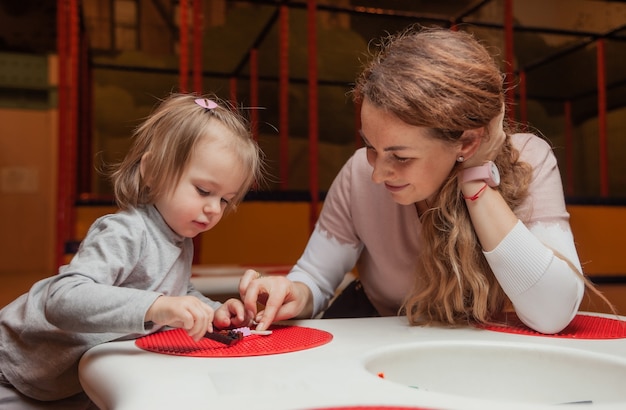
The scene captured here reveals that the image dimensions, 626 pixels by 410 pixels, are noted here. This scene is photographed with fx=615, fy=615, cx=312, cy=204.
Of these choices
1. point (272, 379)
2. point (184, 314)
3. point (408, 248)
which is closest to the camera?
point (272, 379)

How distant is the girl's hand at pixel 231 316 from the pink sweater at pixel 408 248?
222mm

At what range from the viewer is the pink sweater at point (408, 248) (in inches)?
35.5

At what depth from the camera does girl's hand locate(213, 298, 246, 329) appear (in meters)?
0.87

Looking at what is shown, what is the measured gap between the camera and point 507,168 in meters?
0.98

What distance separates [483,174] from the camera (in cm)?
92

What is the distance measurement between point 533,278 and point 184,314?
0.52m

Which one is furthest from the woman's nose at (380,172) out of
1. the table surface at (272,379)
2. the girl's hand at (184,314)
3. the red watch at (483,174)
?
the girl's hand at (184,314)

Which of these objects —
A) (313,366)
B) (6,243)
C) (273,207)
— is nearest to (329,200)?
(313,366)

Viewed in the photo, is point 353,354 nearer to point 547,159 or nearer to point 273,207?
point 547,159

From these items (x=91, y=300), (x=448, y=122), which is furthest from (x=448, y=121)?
(x=91, y=300)

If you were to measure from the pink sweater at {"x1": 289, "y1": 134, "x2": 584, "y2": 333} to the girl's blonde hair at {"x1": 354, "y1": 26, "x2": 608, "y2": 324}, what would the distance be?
5cm

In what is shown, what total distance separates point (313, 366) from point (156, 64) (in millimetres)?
5845

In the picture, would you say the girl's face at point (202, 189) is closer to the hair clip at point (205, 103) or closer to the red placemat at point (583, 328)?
the hair clip at point (205, 103)

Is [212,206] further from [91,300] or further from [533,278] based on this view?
[533,278]
